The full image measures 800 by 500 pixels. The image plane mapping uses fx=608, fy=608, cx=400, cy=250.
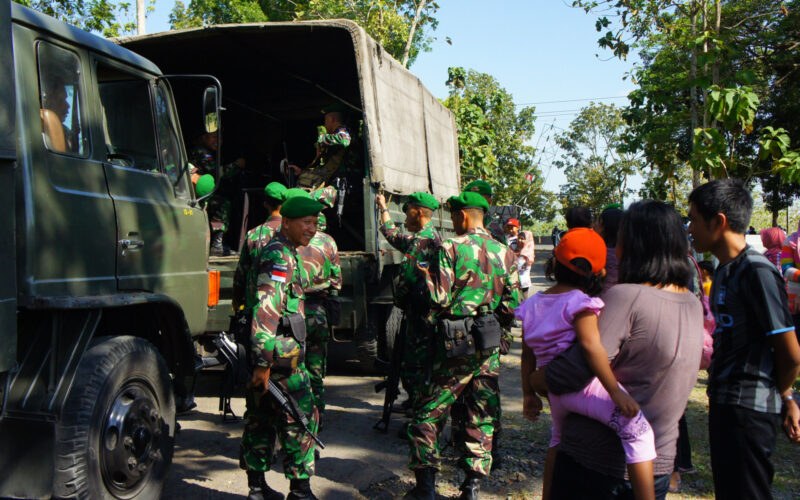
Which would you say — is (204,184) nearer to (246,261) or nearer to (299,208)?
(246,261)

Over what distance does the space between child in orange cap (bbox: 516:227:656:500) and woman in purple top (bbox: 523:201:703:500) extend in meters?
0.05

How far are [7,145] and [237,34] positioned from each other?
3.71 metres

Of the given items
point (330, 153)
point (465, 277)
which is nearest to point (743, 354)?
point (465, 277)

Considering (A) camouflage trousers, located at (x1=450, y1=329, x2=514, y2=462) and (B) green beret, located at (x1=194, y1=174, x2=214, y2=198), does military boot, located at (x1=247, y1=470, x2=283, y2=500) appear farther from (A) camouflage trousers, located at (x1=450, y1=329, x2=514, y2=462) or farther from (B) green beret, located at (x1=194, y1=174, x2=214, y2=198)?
(B) green beret, located at (x1=194, y1=174, x2=214, y2=198)

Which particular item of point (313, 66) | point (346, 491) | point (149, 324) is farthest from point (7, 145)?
point (313, 66)

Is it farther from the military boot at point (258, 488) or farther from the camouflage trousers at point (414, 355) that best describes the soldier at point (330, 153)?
the military boot at point (258, 488)

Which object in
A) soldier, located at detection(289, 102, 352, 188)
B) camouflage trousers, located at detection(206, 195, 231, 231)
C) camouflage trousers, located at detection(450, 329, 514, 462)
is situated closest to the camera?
camouflage trousers, located at detection(450, 329, 514, 462)

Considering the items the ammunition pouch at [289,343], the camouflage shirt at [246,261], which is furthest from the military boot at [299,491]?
the camouflage shirt at [246,261]

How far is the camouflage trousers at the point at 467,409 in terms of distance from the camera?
348cm

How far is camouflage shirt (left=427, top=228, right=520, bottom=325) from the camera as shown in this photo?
11.7 feet

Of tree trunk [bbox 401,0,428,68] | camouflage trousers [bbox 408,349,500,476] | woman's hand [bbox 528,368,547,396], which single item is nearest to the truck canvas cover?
camouflage trousers [bbox 408,349,500,476]

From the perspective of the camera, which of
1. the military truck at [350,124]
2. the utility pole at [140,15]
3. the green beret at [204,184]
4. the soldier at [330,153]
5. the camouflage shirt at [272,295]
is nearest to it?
the camouflage shirt at [272,295]

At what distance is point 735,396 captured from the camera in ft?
8.02

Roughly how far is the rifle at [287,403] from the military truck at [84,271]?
2.05 feet
